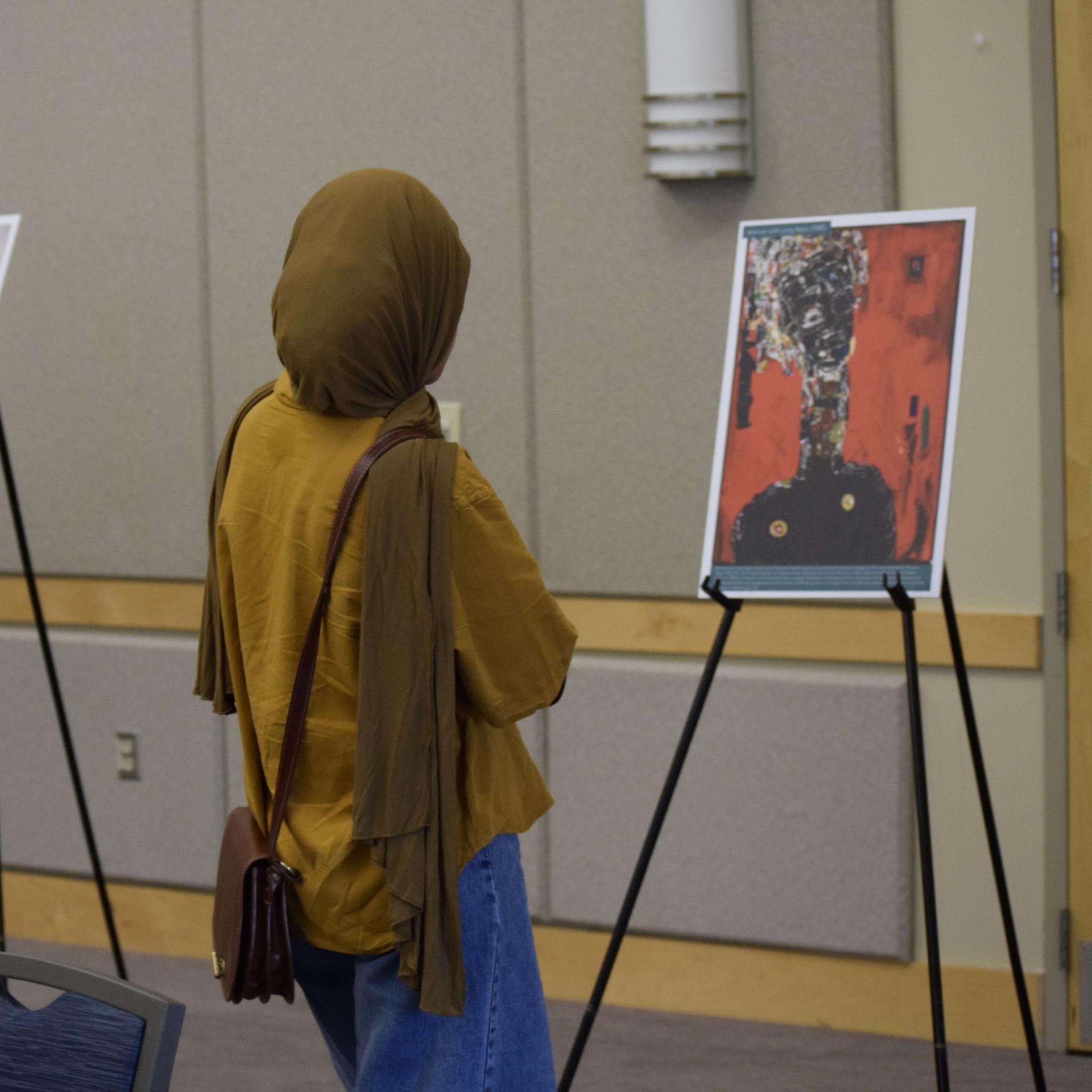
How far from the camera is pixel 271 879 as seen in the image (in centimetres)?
166

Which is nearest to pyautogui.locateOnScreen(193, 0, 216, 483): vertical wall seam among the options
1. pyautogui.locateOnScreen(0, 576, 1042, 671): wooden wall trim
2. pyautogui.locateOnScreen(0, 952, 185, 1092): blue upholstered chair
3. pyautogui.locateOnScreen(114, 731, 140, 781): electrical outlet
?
pyautogui.locateOnScreen(0, 576, 1042, 671): wooden wall trim

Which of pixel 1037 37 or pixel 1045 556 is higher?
pixel 1037 37

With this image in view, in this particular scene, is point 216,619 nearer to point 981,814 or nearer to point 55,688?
point 55,688

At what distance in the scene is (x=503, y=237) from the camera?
3350 mm

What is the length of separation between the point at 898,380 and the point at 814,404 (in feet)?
0.44

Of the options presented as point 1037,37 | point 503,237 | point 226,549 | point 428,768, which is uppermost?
point 1037,37

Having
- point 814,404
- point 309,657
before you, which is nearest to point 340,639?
point 309,657

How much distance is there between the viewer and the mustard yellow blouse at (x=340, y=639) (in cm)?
160

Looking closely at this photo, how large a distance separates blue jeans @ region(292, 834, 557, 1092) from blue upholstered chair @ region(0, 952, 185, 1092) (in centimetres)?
46

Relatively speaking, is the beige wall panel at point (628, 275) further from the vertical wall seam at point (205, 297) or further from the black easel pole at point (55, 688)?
the black easel pole at point (55, 688)

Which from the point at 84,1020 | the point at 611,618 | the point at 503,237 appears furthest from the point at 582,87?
the point at 84,1020

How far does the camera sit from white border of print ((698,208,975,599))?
229 centimetres

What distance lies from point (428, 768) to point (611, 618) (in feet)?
5.73

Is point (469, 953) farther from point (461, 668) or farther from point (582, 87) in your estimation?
point (582, 87)
